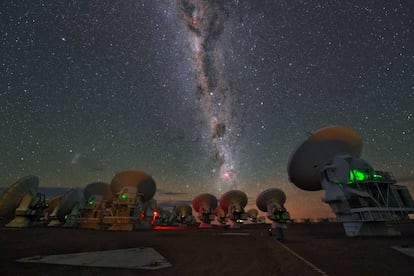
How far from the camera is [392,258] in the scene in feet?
42.1

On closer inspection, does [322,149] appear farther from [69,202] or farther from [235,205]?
[69,202]

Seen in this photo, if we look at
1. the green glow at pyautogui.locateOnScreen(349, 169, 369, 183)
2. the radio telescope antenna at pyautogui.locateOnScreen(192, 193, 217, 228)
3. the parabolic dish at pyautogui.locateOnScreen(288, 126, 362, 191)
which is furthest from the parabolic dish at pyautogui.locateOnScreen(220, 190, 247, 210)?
the green glow at pyautogui.locateOnScreen(349, 169, 369, 183)

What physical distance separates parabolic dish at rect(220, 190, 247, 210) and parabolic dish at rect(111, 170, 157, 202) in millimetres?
19484

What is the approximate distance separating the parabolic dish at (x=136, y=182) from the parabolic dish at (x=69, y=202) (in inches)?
404

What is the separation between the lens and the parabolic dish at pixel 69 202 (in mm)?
54969

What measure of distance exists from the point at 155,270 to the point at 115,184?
43660 mm

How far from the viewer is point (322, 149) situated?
3048 centimetres

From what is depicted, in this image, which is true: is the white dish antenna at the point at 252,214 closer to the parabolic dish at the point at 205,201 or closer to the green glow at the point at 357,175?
the parabolic dish at the point at 205,201

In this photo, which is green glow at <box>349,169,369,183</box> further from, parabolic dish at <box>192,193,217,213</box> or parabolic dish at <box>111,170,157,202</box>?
parabolic dish at <box>192,193,217,213</box>

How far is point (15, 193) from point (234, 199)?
41475 millimetres

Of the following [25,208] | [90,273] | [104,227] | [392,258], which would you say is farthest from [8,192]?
[392,258]

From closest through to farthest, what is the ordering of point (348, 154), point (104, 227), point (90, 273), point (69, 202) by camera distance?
point (90, 273) → point (348, 154) → point (104, 227) → point (69, 202)

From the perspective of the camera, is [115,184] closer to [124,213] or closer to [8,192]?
[124,213]

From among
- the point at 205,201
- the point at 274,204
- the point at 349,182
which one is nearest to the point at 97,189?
the point at 205,201
